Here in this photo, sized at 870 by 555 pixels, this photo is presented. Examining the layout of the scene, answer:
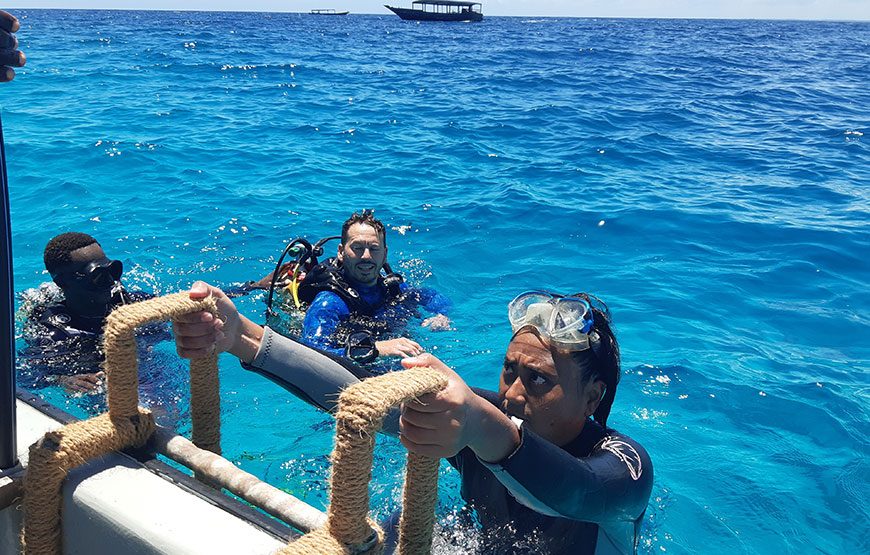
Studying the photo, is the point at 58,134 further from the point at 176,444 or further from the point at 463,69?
the point at 463,69

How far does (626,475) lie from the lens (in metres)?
1.92

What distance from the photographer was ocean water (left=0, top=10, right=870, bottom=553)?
4562 millimetres

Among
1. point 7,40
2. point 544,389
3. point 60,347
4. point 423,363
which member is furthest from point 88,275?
point 423,363

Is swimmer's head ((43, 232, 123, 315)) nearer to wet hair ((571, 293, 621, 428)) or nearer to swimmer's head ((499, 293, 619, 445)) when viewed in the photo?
swimmer's head ((499, 293, 619, 445))

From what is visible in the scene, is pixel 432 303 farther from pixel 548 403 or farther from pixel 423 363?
pixel 423 363

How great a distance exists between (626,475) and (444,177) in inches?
366

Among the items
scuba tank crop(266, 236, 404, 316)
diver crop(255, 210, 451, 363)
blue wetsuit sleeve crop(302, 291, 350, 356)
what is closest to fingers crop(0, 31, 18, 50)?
diver crop(255, 210, 451, 363)

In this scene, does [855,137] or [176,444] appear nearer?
[176,444]

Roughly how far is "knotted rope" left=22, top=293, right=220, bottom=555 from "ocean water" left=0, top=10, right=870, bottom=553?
141 centimetres

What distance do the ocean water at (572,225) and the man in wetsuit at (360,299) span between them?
0.58 m

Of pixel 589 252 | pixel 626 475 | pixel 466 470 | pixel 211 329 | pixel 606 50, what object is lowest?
pixel 589 252

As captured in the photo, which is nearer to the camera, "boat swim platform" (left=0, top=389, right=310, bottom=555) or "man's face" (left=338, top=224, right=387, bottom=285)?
"boat swim platform" (left=0, top=389, right=310, bottom=555)

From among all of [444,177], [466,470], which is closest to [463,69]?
[444,177]

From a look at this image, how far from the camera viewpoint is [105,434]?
6.08ft
